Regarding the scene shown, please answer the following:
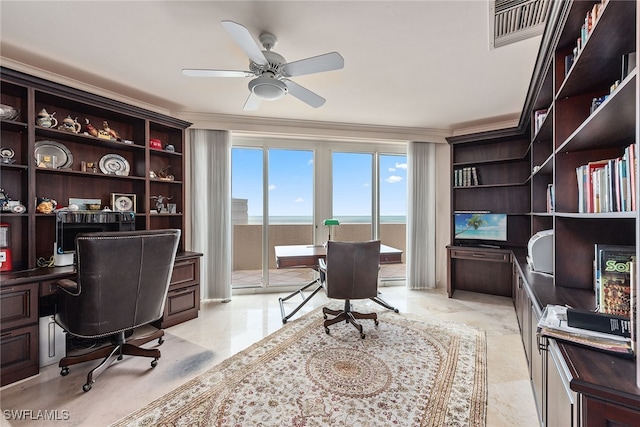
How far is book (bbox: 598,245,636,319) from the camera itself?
1.21 metres

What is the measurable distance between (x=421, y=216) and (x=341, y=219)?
124 centimetres

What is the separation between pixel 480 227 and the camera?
12.6ft

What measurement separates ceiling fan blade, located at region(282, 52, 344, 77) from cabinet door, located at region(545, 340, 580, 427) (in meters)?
1.84

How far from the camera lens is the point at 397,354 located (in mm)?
2320

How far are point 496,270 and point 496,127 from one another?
2029 millimetres

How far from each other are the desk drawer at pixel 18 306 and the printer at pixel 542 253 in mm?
3903

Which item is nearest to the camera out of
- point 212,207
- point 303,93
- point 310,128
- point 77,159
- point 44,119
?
point 303,93

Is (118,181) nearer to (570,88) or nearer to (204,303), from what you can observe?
(204,303)

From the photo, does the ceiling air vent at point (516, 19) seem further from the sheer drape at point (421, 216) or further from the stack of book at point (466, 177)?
the sheer drape at point (421, 216)

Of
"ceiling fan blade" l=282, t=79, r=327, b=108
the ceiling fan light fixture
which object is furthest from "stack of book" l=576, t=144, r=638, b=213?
the ceiling fan light fixture

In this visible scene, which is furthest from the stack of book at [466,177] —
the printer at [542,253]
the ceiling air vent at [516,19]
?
the ceiling air vent at [516,19]

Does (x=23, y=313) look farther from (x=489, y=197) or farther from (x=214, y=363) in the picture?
(x=489, y=197)

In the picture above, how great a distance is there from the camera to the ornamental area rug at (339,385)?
1611 mm

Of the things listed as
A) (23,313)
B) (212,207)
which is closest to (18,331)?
(23,313)
